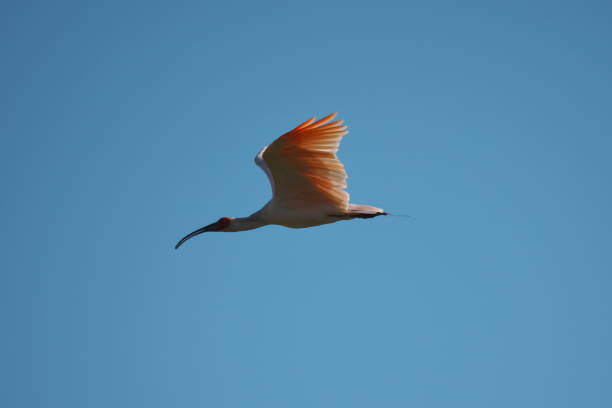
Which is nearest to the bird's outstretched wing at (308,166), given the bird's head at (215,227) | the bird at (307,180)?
the bird at (307,180)

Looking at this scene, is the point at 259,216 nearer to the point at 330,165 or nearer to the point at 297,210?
the point at 297,210

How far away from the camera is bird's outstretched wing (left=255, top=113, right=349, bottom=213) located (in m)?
14.7

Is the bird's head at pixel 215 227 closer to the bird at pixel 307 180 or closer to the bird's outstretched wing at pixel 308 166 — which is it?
the bird at pixel 307 180

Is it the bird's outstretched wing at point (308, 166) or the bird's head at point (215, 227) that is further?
the bird's head at point (215, 227)

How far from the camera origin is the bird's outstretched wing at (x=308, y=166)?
1472 cm

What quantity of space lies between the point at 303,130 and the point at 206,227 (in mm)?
4268

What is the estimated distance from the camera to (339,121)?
1477 cm

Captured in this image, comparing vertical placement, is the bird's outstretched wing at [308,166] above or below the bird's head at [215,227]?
above

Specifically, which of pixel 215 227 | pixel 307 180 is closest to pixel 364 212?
pixel 307 180

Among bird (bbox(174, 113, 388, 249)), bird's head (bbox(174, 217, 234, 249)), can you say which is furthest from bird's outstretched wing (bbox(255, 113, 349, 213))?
bird's head (bbox(174, 217, 234, 249))

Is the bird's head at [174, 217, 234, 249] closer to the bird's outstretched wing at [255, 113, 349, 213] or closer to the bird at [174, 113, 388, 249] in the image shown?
the bird at [174, 113, 388, 249]

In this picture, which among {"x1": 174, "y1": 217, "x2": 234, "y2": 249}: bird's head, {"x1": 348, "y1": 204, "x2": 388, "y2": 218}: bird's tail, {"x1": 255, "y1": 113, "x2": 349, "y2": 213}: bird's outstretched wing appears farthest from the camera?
{"x1": 174, "y1": 217, "x2": 234, "y2": 249}: bird's head

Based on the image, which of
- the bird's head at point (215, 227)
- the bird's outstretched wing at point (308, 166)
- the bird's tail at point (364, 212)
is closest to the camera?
the bird's outstretched wing at point (308, 166)

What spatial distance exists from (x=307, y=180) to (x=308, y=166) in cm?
40
